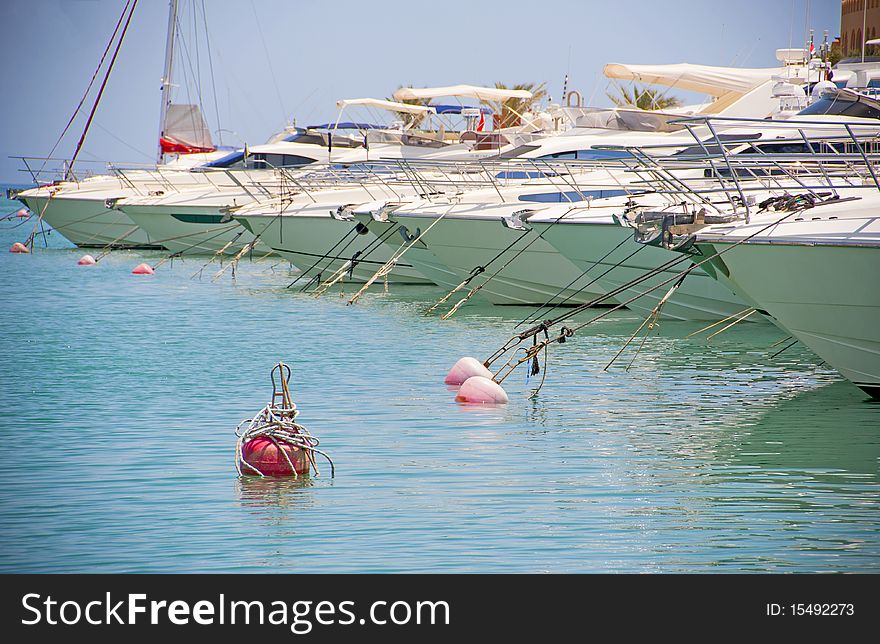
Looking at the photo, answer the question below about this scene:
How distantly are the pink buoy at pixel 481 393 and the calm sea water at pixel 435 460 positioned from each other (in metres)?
0.19

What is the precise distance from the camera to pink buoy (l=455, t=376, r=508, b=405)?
11375 mm

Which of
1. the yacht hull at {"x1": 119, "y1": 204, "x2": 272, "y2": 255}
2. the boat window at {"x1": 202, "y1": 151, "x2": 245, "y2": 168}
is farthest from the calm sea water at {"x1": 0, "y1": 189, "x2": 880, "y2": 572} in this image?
the boat window at {"x1": 202, "y1": 151, "x2": 245, "y2": 168}

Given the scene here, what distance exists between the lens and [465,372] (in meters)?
12.2

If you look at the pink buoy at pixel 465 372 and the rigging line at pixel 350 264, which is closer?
the pink buoy at pixel 465 372

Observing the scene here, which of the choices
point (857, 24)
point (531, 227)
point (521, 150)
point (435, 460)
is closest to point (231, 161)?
point (521, 150)

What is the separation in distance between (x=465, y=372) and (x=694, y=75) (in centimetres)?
1437

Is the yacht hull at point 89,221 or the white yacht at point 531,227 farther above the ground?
the yacht hull at point 89,221

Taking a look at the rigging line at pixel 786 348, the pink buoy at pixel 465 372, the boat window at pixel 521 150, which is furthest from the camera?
the boat window at pixel 521 150

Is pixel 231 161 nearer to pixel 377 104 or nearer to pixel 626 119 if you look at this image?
pixel 377 104

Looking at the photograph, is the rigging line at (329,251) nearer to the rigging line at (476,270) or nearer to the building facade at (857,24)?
the rigging line at (476,270)

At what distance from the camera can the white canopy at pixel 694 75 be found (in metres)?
24.5

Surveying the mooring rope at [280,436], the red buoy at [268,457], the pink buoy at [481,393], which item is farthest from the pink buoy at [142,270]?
the red buoy at [268,457]

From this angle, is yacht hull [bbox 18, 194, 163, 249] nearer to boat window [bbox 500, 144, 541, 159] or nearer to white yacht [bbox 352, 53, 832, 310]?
boat window [bbox 500, 144, 541, 159]
